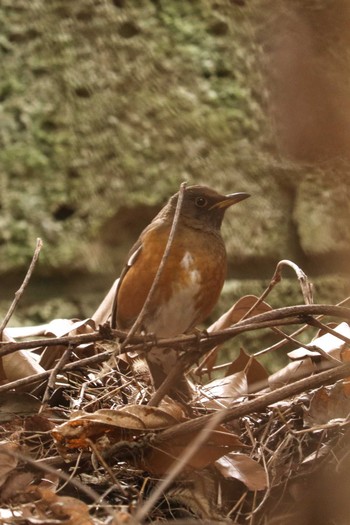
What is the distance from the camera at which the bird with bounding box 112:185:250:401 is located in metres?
1.70

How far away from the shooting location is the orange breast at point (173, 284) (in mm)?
1701

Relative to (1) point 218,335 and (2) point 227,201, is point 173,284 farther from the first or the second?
(1) point 218,335

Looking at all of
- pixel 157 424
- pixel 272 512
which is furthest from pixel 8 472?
pixel 272 512

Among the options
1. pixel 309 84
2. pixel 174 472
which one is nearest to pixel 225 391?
pixel 174 472

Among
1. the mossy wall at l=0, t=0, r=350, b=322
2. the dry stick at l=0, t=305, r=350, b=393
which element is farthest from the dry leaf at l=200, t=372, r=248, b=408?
the mossy wall at l=0, t=0, r=350, b=322

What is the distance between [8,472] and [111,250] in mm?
1134

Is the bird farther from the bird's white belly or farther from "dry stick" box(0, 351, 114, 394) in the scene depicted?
"dry stick" box(0, 351, 114, 394)

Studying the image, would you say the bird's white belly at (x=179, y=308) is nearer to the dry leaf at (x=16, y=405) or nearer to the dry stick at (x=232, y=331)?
the dry leaf at (x=16, y=405)

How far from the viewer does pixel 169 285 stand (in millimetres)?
1698

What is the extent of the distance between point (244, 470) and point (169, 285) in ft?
1.67

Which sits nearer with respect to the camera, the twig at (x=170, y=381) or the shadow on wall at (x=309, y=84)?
the shadow on wall at (x=309, y=84)

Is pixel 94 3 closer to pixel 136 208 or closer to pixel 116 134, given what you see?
pixel 116 134

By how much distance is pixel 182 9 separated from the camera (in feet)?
8.29

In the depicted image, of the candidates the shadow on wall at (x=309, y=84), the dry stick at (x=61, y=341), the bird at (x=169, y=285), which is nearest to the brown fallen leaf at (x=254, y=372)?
the bird at (x=169, y=285)
